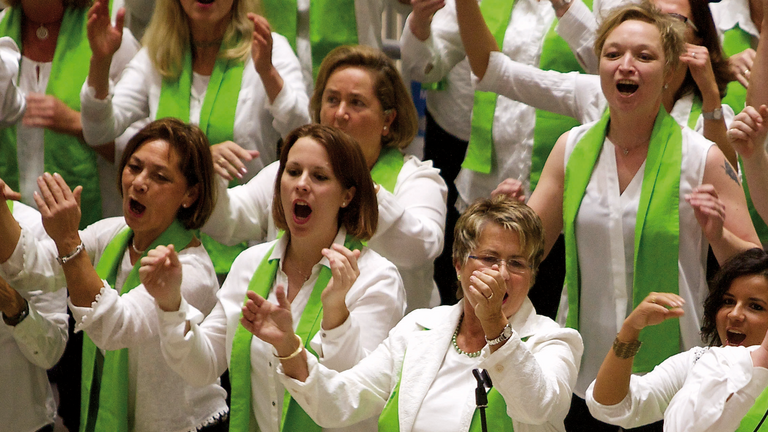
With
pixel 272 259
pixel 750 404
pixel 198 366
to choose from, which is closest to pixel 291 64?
pixel 272 259

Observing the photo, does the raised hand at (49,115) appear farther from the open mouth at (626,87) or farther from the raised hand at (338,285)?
the open mouth at (626,87)

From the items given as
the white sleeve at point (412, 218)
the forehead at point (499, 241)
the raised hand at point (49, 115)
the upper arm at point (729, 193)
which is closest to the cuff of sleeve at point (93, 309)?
the white sleeve at point (412, 218)

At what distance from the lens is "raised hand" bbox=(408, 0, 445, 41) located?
11.9ft

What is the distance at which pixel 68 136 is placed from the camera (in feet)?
12.2

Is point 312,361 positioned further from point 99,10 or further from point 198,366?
point 99,10

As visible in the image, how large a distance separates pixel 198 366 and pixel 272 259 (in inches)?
13.8

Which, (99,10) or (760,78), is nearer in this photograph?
(760,78)

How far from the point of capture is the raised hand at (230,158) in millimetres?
3277

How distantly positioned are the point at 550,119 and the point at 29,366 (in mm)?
1873

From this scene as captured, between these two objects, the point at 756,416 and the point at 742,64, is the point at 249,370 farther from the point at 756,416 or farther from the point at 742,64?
the point at 742,64

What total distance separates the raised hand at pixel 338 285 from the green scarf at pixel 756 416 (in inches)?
36.2

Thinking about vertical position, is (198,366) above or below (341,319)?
below

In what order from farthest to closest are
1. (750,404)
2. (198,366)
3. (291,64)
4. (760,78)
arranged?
1. (291,64)
2. (760,78)
3. (198,366)
4. (750,404)

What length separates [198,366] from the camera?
2.67 m
